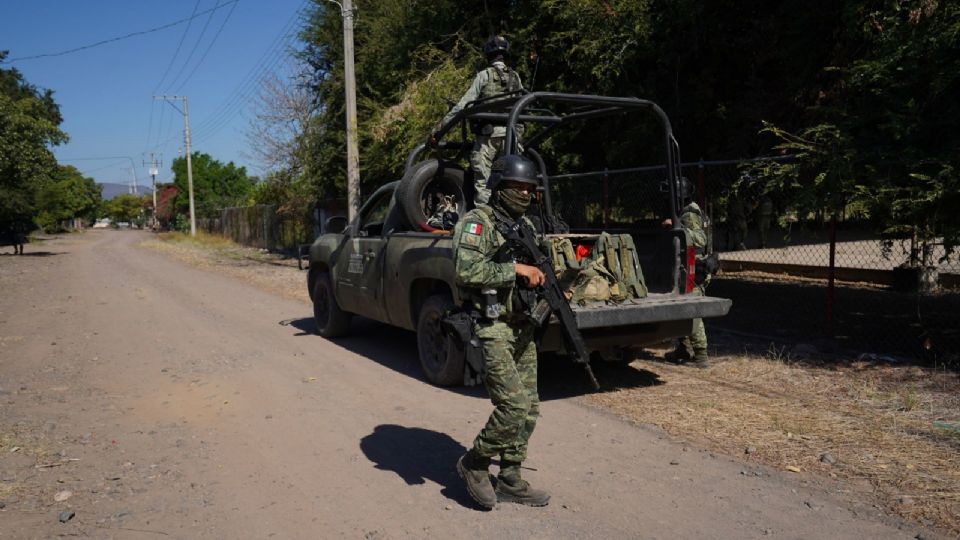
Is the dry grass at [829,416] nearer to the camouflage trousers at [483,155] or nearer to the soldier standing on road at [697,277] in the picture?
the soldier standing on road at [697,277]

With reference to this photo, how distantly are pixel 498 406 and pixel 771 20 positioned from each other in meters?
7.69

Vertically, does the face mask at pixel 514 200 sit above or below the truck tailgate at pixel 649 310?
above

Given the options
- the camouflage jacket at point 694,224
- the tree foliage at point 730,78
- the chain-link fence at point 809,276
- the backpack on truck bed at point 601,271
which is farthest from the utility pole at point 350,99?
the backpack on truck bed at point 601,271

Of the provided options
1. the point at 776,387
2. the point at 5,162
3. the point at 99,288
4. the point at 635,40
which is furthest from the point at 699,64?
the point at 5,162

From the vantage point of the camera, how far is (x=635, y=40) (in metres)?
10.2

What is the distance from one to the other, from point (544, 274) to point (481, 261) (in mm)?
525

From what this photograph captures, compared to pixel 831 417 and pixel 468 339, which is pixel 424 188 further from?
pixel 831 417

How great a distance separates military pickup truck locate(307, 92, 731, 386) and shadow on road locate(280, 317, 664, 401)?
1.43 ft

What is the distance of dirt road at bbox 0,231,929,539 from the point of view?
3564 millimetres

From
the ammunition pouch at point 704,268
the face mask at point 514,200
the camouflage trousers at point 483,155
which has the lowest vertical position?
the ammunition pouch at point 704,268

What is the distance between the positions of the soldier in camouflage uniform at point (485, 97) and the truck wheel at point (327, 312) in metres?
2.58

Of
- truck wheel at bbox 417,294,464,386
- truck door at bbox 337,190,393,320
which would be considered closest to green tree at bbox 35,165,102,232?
truck door at bbox 337,190,393,320

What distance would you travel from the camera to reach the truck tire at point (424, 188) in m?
6.79

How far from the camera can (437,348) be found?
6242 mm
